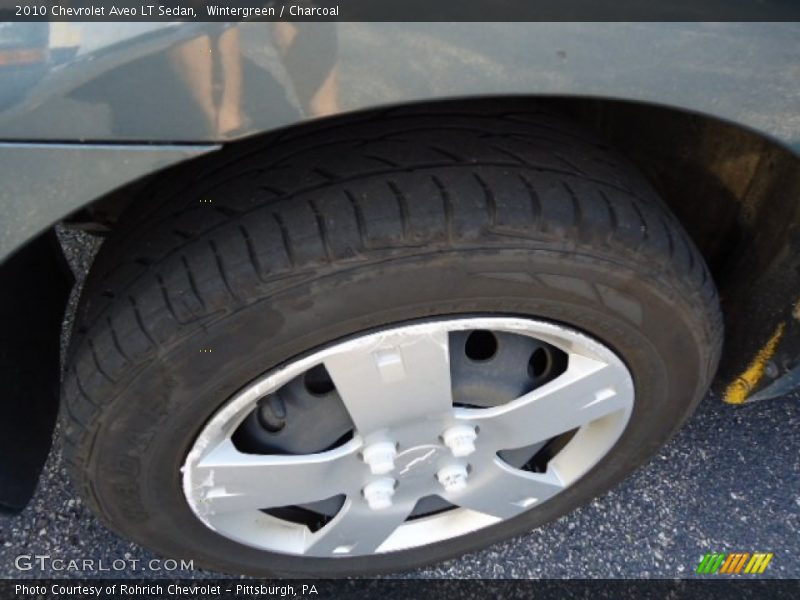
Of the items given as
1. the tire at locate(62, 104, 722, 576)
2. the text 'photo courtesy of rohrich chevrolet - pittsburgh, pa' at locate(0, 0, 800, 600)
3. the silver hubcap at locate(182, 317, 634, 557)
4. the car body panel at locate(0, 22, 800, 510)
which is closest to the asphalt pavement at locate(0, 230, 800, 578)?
the text 'photo courtesy of rohrich chevrolet - pittsburgh, pa' at locate(0, 0, 800, 600)

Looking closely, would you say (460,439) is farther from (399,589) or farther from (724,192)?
(724,192)

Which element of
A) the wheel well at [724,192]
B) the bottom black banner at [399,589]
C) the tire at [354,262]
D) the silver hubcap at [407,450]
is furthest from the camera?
the bottom black banner at [399,589]

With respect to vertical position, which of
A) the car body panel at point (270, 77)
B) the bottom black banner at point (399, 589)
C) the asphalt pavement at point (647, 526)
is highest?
the car body panel at point (270, 77)

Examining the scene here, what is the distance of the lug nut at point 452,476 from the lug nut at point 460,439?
0.07 m

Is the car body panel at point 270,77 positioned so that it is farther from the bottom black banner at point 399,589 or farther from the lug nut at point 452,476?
the bottom black banner at point 399,589

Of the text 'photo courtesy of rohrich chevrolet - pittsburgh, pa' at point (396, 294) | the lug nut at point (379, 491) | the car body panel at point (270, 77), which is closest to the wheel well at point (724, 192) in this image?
the text 'photo courtesy of rohrich chevrolet - pittsburgh, pa' at point (396, 294)

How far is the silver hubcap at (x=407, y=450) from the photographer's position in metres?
1.21

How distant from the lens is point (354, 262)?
1.07 meters

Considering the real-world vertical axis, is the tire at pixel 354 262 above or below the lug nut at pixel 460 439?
above

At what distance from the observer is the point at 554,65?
2.97 ft

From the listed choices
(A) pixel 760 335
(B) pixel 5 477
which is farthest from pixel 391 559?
(A) pixel 760 335

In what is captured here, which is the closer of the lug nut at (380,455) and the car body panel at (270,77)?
the car body panel at (270,77)

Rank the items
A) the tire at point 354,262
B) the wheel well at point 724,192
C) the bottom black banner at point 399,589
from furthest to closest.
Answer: the bottom black banner at point 399,589 < the wheel well at point 724,192 < the tire at point 354,262

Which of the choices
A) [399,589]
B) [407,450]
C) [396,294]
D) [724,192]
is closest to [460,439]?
[407,450]
